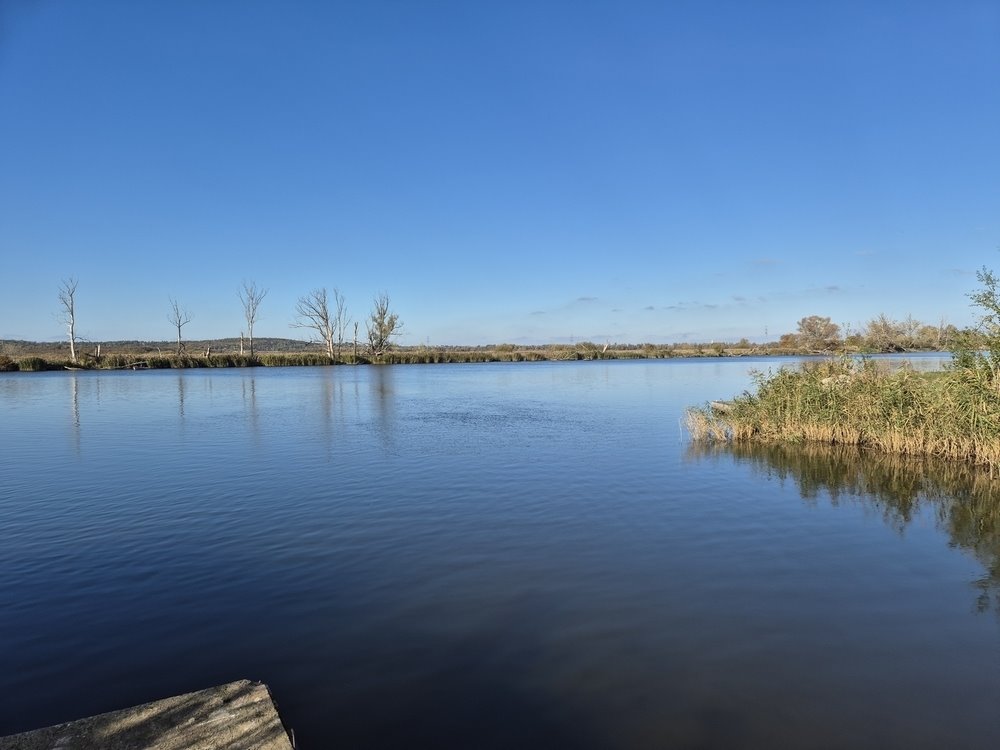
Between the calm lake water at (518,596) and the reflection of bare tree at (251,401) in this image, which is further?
the reflection of bare tree at (251,401)

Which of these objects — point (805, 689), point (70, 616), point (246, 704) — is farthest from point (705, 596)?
point (70, 616)

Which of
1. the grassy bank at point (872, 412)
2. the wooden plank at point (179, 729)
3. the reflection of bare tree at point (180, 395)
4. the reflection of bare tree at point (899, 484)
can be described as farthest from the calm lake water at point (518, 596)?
the reflection of bare tree at point (180, 395)

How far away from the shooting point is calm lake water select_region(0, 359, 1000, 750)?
15.1ft

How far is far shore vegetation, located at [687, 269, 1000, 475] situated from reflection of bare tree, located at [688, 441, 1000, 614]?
1.30 ft

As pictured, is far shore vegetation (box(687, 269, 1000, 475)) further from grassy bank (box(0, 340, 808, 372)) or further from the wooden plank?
grassy bank (box(0, 340, 808, 372))

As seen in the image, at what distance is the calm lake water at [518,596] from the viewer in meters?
4.61

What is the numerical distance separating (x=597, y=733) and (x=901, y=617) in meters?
3.82

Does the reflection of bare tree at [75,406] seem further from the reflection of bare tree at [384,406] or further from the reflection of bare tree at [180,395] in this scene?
the reflection of bare tree at [384,406]

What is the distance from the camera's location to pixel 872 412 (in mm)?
15570

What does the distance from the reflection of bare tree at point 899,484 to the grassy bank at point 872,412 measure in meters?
0.36

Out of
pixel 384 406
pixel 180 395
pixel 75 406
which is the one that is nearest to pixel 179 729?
pixel 384 406

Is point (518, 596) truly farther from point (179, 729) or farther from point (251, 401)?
point (251, 401)

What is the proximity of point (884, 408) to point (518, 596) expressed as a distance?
12813 mm

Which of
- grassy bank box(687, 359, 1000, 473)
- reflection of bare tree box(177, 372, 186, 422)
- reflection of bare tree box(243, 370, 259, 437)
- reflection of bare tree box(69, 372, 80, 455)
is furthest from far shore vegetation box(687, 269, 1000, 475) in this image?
reflection of bare tree box(177, 372, 186, 422)
